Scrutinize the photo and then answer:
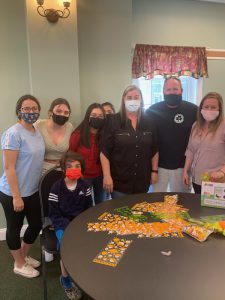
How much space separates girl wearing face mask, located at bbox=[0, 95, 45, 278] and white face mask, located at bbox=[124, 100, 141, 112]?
700 millimetres

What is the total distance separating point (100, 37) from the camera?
2.93m

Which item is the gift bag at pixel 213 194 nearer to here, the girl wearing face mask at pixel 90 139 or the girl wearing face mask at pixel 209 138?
the girl wearing face mask at pixel 209 138

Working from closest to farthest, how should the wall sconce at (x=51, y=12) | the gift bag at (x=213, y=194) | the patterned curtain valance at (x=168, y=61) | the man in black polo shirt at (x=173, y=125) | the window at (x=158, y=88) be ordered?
the gift bag at (x=213, y=194) → the man in black polo shirt at (x=173, y=125) → the wall sconce at (x=51, y=12) → the patterned curtain valance at (x=168, y=61) → the window at (x=158, y=88)

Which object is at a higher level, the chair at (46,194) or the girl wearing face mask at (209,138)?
the girl wearing face mask at (209,138)

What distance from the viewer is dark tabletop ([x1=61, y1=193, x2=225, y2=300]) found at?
3.17 ft

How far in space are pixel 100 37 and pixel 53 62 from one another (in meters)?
0.68

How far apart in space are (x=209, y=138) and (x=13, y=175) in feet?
4.98

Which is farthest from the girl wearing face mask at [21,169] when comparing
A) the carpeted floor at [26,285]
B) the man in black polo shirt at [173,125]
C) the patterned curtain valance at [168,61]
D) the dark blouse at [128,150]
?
the patterned curtain valance at [168,61]

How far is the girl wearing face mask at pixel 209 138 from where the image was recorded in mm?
2109

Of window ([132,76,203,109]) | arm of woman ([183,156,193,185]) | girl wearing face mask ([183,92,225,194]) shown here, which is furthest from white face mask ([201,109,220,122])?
window ([132,76,203,109])

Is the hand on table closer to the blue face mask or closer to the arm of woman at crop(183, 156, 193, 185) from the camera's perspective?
the blue face mask

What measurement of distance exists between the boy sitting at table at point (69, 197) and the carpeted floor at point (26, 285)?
17 cm

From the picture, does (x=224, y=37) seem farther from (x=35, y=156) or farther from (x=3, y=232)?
(x=3, y=232)

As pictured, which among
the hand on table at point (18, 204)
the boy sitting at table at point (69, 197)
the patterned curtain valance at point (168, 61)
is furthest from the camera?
the patterned curtain valance at point (168, 61)
